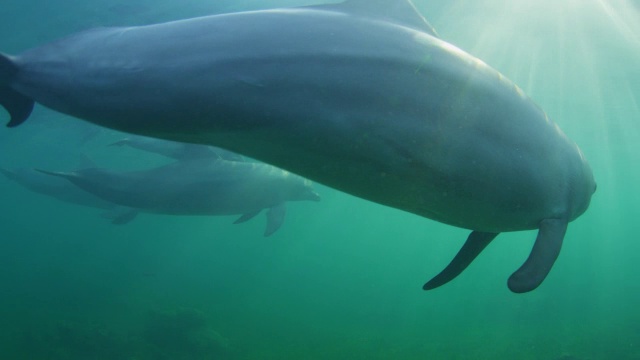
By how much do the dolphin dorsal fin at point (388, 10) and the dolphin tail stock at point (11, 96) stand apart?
5.52 ft

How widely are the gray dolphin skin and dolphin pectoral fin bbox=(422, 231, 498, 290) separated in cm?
130

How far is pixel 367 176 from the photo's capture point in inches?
95.2

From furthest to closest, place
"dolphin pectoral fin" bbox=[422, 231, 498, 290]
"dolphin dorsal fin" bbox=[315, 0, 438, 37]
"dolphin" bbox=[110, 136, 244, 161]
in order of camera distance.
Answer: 1. "dolphin" bbox=[110, 136, 244, 161]
2. "dolphin pectoral fin" bbox=[422, 231, 498, 290]
3. "dolphin dorsal fin" bbox=[315, 0, 438, 37]

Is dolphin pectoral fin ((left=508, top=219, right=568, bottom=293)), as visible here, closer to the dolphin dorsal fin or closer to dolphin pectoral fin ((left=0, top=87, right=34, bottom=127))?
the dolphin dorsal fin

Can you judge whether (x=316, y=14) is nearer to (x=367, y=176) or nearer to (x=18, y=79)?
(x=367, y=176)

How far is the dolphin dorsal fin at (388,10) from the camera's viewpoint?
2703mm

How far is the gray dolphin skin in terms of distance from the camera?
2086 mm

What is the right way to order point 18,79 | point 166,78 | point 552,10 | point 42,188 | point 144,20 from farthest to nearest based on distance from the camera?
point 42,188 < point 144,20 < point 552,10 < point 18,79 < point 166,78

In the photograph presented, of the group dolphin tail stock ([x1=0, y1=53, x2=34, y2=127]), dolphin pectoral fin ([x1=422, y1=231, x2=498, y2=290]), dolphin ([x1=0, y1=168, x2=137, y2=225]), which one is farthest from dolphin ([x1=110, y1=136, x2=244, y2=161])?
dolphin tail stock ([x1=0, y1=53, x2=34, y2=127])

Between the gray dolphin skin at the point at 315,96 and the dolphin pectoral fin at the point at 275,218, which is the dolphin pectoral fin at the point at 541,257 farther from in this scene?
the dolphin pectoral fin at the point at 275,218

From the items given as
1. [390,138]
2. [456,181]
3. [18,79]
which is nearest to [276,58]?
[390,138]

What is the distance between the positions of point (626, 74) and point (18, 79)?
23055mm

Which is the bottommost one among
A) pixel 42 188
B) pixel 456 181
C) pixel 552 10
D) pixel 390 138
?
pixel 42 188

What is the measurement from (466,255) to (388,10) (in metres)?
2.30
